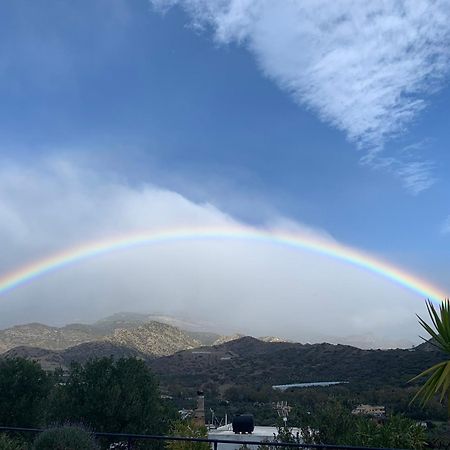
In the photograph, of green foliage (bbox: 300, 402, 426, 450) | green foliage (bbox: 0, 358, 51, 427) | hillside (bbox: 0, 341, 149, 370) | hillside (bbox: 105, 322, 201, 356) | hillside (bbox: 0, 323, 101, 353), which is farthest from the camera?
hillside (bbox: 0, 323, 101, 353)

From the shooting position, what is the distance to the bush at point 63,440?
9.34 meters

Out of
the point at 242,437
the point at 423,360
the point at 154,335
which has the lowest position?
the point at 242,437

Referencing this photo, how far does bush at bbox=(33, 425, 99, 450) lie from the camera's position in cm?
934

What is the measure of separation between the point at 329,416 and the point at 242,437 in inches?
218

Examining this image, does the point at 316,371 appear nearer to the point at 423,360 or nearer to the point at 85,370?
the point at 423,360

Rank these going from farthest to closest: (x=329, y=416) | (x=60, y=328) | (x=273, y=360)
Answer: (x=60, y=328), (x=273, y=360), (x=329, y=416)

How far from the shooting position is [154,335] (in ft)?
307

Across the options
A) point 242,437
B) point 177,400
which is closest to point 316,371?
point 177,400

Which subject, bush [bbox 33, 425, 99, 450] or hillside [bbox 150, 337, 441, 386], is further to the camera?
hillside [bbox 150, 337, 441, 386]

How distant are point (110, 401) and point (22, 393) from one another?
4575mm

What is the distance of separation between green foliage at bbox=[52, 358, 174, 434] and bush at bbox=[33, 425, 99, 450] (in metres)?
10.6

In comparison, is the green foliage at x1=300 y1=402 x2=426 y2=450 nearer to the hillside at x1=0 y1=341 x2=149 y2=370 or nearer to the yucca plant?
the yucca plant

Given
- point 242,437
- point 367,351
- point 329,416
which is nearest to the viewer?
point 329,416

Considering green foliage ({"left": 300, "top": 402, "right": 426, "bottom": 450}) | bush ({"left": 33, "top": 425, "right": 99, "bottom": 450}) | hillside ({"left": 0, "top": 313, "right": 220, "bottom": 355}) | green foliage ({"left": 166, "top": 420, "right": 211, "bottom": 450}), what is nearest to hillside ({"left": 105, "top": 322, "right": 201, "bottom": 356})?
hillside ({"left": 0, "top": 313, "right": 220, "bottom": 355})
